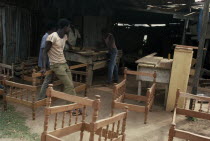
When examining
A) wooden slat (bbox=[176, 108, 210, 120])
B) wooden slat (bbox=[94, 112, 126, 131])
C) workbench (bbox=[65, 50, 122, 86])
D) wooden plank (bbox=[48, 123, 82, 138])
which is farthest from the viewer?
workbench (bbox=[65, 50, 122, 86])

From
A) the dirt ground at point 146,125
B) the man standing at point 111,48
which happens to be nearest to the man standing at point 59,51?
the dirt ground at point 146,125

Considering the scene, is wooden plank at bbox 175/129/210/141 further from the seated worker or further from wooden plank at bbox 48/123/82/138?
the seated worker

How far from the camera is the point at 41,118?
189 inches

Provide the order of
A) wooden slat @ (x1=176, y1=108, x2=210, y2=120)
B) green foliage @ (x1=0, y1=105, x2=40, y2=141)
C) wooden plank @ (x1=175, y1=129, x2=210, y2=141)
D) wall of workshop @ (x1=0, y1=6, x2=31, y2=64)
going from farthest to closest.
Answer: wall of workshop @ (x1=0, y1=6, x2=31, y2=64) → green foliage @ (x1=0, y1=105, x2=40, y2=141) → wooden slat @ (x1=176, y1=108, x2=210, y2=120) → wooden plank @ (x1=175, y1=129, x2=210, y2=141)

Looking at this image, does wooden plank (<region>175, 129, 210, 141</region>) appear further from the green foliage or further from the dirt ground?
the green foliage

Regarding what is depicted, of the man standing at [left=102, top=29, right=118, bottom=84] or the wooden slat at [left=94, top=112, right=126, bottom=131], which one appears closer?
the wooden slat at [left=94, top=112, right=126, bottom=131]

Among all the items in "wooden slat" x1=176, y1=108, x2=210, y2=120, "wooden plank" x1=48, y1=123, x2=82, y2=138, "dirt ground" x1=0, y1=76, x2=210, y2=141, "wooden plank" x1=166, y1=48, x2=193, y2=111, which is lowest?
"dirt ground" x1=0, y1=76, x2=210, y2=141

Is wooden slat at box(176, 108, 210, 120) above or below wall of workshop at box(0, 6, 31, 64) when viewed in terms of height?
below

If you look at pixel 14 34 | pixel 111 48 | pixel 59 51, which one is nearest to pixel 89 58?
pixel 111 48

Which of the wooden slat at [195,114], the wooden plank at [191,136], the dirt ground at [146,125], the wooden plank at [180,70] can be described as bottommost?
the dirt ground at [146,125]

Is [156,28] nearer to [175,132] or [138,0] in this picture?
[138,0]

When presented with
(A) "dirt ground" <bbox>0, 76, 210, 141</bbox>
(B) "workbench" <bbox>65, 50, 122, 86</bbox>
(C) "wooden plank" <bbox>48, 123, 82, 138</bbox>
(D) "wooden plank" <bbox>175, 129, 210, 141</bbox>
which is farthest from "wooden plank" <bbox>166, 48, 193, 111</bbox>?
(C) "wooden plank" <bbox>48, 123, 82, 138</bbox>

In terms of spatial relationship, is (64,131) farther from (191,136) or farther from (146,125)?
(146,125)

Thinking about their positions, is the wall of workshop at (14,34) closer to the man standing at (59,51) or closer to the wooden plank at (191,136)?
the man standing at (59,51)
